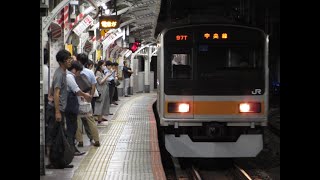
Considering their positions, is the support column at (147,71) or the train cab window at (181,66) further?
the support column at (147,71)

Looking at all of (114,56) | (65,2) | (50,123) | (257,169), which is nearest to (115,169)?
(50,123)

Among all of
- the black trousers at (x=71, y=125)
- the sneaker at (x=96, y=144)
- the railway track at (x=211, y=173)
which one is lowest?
the railway track at (x=211, y=173)

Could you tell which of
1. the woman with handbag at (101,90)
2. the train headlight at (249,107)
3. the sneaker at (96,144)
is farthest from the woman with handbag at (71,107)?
the woman with handbag at (101,90)

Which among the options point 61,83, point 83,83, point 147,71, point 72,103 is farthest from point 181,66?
point 147,71

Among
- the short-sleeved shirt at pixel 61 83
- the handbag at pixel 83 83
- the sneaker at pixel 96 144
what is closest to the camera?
the short-sleeved shirt at pixel 61 83

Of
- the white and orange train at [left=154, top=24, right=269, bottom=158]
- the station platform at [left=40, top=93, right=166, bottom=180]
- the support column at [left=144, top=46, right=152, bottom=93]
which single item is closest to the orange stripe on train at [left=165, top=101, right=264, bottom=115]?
the white and orange train at [left=154, top=24, right=269, bottom=158]

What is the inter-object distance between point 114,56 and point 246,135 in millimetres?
16440

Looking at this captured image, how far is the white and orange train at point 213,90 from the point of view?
8875 mm

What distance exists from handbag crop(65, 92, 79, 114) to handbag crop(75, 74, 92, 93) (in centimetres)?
115

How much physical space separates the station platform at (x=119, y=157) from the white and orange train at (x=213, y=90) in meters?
0.74

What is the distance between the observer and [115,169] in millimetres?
8047

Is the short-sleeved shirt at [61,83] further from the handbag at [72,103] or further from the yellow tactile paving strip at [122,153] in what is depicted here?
the yellow tactile paving strip at [122,153]
